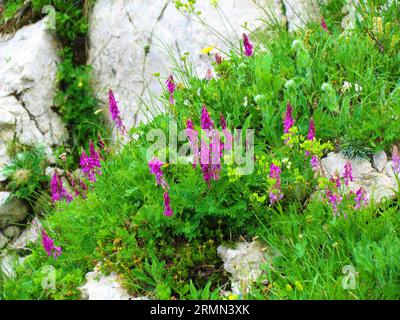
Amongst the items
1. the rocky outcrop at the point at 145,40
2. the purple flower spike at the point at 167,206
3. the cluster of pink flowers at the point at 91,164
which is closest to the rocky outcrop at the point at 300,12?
the rocky outcrop at the point at 145,40

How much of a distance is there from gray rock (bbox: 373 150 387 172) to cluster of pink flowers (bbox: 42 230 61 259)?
237 centimetres

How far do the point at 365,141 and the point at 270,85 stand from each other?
91cm

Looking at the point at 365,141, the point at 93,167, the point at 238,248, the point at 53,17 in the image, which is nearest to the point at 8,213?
the point at 93,167

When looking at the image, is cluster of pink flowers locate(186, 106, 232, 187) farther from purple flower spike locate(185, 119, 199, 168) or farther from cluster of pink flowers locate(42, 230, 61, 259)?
cluster of pink flowers locate(42, 230, 61, 259)

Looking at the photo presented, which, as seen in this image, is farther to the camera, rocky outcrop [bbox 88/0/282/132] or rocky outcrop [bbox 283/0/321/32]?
rocky outcrop [bbox 88/0/282/132]

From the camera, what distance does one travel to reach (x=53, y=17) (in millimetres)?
7074

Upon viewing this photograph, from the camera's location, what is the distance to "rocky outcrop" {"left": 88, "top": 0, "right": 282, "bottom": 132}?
632 cm

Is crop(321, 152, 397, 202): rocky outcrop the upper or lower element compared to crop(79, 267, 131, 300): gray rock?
upper

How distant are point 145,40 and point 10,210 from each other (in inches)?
103

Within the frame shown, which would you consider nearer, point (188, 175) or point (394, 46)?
point (188, 175)

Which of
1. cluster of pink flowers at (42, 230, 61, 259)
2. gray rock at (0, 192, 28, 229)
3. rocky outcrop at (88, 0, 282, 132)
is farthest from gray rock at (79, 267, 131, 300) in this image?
rocky outcrop at (88, 0, 282, 132)
